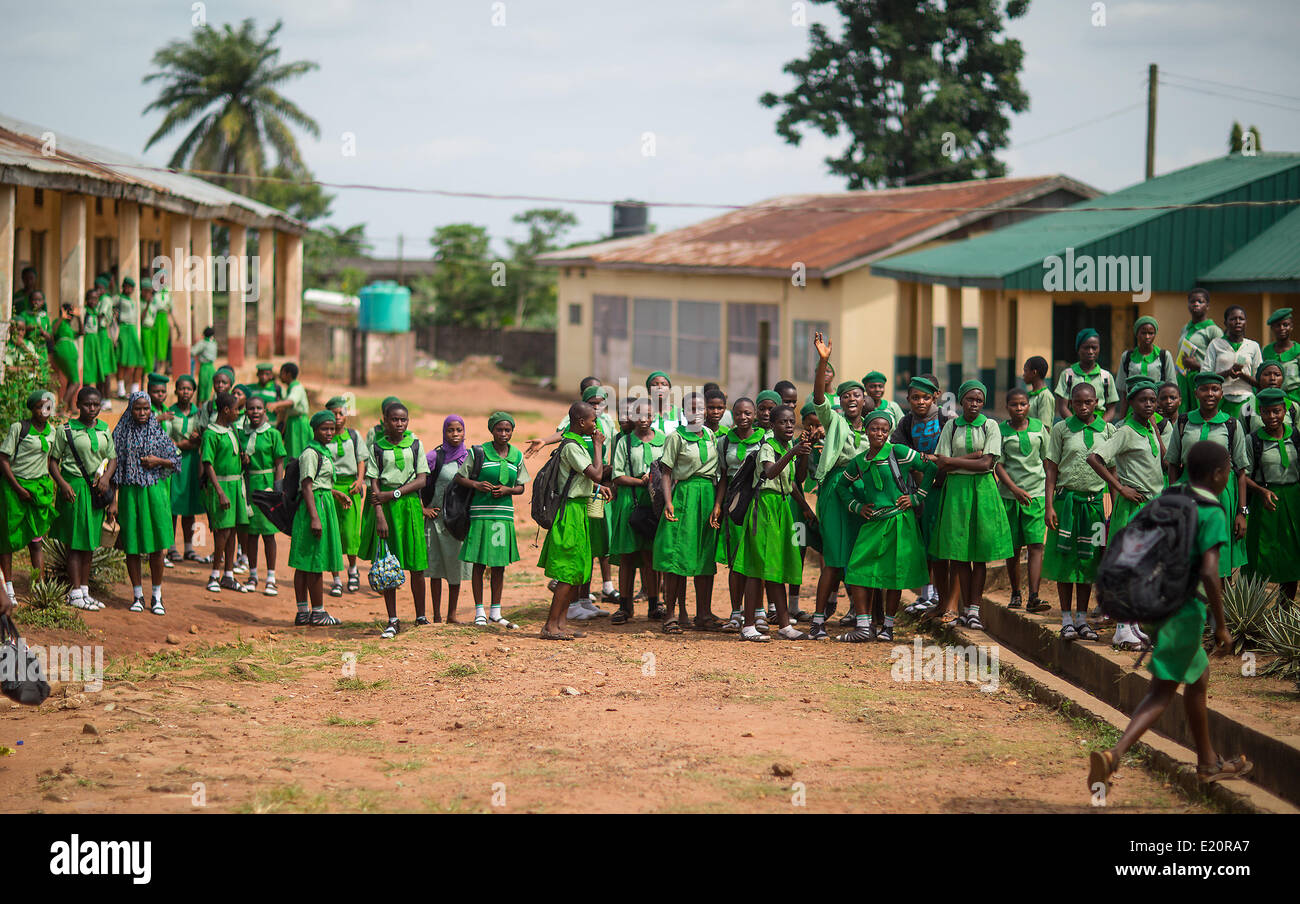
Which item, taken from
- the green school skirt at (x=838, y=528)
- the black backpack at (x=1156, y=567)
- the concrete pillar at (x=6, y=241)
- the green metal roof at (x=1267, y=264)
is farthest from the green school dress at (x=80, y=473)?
the green metal roof at (x=1267, y=264)

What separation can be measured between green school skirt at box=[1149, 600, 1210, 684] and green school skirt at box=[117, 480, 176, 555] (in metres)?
7.20

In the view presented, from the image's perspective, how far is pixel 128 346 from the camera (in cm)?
1783

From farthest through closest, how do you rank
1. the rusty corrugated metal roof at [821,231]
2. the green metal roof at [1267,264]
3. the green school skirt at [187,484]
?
1. the rusty corrugated metal roof at [821,231]
2. the green metal roof at [1267,264]
3. the green school skirt at [187,484]

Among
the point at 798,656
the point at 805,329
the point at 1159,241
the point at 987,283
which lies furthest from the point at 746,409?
the point at 805,329

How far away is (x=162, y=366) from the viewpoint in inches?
760

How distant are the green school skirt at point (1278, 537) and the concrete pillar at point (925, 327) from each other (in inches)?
562

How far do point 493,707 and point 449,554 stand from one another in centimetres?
238

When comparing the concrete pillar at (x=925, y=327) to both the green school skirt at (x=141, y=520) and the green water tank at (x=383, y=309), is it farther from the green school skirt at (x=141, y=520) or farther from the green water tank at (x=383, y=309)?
the green school skirt at (x=141, y=520)

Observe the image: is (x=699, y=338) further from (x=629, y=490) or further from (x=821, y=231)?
(x=629, y=490)

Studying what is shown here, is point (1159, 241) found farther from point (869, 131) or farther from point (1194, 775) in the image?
point (869, 131)

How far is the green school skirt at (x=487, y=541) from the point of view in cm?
963

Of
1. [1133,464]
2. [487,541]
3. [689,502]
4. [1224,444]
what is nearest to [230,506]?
[487,541]

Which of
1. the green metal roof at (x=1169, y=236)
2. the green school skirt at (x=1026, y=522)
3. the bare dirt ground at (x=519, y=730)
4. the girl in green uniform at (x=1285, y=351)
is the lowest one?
the bare dirt ground at (x=519, y=730)

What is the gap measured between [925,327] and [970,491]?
49.2 feet
